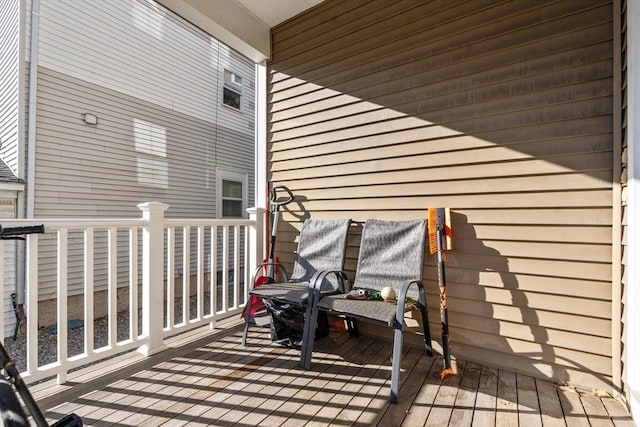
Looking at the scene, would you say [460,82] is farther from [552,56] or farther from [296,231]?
[296,231]

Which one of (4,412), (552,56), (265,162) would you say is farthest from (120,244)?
(552,56)

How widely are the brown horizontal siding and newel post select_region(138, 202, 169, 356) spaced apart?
1548mm

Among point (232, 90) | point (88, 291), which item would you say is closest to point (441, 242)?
point (88, 291)

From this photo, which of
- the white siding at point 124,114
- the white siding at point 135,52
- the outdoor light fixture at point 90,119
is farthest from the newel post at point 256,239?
the white siding at point 135,52

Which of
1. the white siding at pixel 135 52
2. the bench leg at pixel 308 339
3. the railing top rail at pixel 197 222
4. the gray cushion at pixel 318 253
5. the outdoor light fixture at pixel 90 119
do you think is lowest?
the bench leg at pixel 308 339

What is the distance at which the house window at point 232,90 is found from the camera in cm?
768

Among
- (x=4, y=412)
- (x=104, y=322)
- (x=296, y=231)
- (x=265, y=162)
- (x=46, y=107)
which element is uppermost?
(x=46, y=107)

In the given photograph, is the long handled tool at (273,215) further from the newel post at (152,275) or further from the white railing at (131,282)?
the newel post at (152,275)

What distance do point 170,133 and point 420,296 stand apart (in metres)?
6.11

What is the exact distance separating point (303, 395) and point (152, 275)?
1473 millimetres

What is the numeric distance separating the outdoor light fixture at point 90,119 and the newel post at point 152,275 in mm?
4075

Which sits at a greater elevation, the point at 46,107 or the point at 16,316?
the point at 46,107

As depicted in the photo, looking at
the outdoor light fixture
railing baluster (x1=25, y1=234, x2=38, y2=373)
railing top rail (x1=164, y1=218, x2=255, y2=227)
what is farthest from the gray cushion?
the outdoor light fixture

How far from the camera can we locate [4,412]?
94 centimetres
